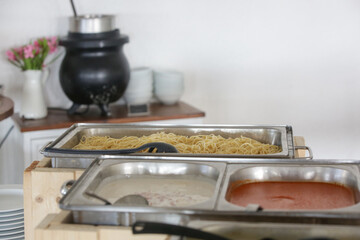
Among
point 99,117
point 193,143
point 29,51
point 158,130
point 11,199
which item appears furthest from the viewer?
point 99,117

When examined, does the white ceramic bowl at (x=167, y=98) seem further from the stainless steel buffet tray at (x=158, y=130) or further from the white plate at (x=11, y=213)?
the white plate at (x=11, y=213)

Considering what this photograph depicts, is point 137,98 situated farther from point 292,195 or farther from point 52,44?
point 292,195

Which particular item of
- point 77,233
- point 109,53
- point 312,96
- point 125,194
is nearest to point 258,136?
point 125,194

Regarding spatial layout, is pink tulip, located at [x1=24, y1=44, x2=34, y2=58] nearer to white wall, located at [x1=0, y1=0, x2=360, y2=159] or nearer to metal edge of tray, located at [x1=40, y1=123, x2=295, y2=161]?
white wall, located at [x1=0, y1=0, x2=360, y2=159]

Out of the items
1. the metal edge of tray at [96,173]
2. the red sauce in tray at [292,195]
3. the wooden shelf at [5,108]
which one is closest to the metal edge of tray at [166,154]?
the metal edge of tray at [96,173]

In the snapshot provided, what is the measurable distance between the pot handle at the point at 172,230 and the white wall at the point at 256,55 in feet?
8.69

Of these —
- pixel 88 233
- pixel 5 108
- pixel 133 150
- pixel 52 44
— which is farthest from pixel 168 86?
pixel 88 233

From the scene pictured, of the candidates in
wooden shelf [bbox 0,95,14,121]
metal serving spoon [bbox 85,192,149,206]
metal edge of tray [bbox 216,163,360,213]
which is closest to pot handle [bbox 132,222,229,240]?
metal serving spoon [bbox 85,192,149,206]

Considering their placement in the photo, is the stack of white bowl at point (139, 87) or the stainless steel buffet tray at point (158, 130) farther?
the stack of white bowl at point (139, 87)

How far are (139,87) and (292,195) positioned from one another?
7.67ft

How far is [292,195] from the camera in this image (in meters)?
1.50

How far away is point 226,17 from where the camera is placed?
3.97 meters

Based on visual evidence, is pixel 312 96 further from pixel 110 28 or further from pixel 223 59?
pixel 110 28

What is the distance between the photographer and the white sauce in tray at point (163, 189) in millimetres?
1470
